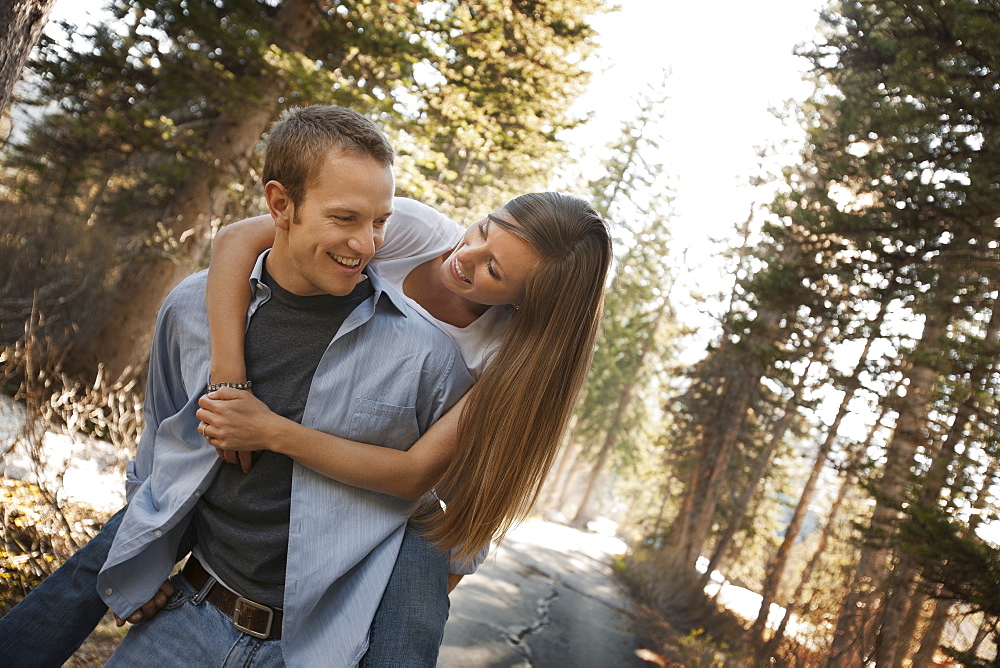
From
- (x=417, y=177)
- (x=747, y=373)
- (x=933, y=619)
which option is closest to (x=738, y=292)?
(x=747, y=373)

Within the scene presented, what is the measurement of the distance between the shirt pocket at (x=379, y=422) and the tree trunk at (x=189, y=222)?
856cm

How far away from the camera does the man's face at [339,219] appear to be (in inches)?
88.7

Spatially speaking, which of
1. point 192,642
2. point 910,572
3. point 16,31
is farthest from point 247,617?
point 910,572

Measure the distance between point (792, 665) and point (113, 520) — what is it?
→ 7.56 metres

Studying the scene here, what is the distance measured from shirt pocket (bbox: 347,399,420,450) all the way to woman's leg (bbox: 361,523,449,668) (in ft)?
1.04

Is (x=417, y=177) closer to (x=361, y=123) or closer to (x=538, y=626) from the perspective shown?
(x=538, y=626)

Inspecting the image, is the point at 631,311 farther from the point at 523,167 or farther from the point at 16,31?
the point at 16,31

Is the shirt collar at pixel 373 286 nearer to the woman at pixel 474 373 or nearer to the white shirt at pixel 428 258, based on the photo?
the woman at pixel 474 373

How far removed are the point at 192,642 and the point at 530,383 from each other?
4.12ft

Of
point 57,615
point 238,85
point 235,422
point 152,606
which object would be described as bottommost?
point 57,615

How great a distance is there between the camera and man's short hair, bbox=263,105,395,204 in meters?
2.26

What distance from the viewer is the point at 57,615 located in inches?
92.4

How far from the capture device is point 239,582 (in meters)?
2.31

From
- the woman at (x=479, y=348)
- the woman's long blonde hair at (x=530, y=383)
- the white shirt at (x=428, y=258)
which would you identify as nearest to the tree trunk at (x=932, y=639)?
the woman's long blonde hair at (x=530, y=383)
